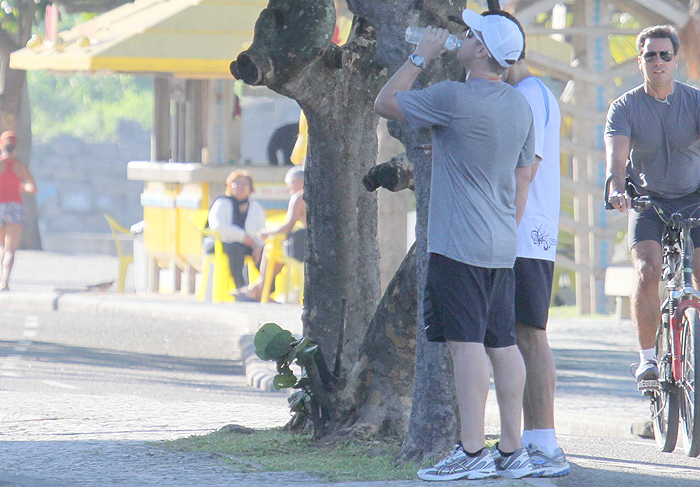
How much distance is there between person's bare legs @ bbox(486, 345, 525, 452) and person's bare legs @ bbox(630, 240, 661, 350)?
5.64 ft

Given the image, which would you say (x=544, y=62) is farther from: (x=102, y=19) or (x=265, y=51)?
(x=265, y=51)

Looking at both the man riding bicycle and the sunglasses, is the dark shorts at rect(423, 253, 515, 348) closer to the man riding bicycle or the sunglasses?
the man riding bicycle

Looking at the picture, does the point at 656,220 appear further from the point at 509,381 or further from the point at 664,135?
the point at 509,381

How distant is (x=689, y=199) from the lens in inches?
271

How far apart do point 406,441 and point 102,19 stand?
16.5 m

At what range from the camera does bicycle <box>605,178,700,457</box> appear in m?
6.57

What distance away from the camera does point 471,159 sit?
16.8 ft

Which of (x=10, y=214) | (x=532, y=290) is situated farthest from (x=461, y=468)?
(x=10, y=214)

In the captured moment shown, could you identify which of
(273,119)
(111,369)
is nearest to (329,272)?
(111,369)

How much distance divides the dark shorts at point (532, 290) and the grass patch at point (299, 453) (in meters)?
0.74

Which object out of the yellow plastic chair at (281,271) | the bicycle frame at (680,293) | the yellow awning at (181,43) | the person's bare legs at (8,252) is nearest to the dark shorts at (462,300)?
the bicycle frame at (680,293)

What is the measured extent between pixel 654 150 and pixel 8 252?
1321cm

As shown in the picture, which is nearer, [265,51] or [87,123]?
[265,51]

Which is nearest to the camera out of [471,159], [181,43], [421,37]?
[471,159]
